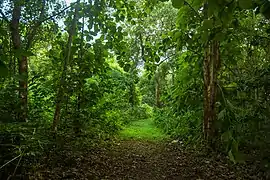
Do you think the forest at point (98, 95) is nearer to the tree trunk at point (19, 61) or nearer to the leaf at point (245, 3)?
the tree trunk at point (19, 61)

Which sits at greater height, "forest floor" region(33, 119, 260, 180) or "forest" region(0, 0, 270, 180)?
"forest" region(0, 0, 270, 180)

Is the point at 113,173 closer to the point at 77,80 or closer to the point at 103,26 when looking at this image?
the point at 77,80

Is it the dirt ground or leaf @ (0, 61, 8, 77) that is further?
the dirt ground

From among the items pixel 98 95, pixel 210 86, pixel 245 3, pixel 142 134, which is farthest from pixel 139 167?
pixel 142 134

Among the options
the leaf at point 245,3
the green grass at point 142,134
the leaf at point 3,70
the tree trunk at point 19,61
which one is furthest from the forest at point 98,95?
the green grass at point 142,134

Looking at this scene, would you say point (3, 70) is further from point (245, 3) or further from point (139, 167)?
point (139, 167)

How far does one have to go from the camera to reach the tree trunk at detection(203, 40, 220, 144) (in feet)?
21.7

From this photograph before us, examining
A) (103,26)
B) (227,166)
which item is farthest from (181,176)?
(103,26)

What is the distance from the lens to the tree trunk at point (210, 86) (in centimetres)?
662

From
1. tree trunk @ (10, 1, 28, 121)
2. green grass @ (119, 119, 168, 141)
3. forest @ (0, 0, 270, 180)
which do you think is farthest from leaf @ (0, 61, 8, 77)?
green grass @ (119, 119, 168, 141)

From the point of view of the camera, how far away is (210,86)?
6711 millimetres

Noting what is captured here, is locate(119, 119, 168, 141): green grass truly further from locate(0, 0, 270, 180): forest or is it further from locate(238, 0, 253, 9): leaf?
locate(238, 0, 253, 9): leaf

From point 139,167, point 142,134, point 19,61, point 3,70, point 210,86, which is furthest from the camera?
point 142,134

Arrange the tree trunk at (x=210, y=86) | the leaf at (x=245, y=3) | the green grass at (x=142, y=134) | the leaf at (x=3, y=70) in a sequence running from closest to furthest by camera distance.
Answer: the leaf at (x=3, y=70)
the leaf at (x=245, y=3)
the tree trunk at (x=210, y=86)
the green grass at (x=142, y=134)
